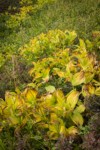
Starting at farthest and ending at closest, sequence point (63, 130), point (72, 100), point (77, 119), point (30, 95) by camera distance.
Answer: point (30, 95) → point (72, 100) → point (77, 119) → point (63, 130)

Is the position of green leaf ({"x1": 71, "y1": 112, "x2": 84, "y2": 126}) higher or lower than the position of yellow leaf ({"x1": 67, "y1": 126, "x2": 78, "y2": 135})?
higher

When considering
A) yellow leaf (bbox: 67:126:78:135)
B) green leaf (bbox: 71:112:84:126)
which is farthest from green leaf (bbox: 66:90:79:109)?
yellow leaf (bbox: 67:126:78:135)

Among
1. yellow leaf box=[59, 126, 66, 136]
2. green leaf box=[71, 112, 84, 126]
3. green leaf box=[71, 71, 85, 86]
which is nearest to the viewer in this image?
yellow leaf box=[59, 126, 66, 136]

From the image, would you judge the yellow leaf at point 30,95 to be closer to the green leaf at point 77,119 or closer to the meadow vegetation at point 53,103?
the meadow vegetation at point 53,103

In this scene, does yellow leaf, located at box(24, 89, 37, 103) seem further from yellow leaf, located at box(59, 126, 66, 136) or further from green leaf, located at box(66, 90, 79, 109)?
yellow leaf, located at box(59, 126, 66, 136)

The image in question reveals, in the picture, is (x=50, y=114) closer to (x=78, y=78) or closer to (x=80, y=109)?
(x=80, y=109)

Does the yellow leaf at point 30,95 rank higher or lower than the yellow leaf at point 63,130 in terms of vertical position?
higher

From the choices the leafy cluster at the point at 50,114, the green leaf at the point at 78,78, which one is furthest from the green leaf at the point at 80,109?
the green leaf at the point at 78,78

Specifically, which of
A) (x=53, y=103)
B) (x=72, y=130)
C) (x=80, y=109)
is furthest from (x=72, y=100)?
(x=72, y=130)

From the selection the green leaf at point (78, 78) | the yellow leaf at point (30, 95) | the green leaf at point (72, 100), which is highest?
the green leaf at point (78, 78)

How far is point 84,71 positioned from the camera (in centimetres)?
415

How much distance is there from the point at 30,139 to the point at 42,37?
11.3 feet

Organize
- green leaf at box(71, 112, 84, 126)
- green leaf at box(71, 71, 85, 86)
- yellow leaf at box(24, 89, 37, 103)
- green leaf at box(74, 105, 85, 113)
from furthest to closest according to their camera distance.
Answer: green leaf at box(71, 71, 85, 86), yellow leaf at box(24, 89, 37, 103), green leaf at box(74, 105, 85, 113), green leaf at box(71, 112, 84, 126)

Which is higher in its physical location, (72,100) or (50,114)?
(72,100)
